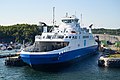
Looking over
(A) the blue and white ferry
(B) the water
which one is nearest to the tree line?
(A) the blue and white ferry

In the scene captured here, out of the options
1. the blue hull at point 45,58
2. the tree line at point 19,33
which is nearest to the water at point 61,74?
the blue hull at point 45,58

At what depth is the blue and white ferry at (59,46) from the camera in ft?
171

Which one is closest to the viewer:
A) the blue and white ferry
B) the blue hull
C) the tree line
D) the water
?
the water

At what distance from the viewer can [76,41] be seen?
65.6 metres

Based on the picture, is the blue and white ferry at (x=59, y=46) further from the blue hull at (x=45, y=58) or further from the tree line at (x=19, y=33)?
the tree line at (x=19, y=33)

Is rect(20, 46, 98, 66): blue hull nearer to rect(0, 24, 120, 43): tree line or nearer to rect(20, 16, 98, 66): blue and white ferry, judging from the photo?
rect(20, 16, 98, 66): blue and white ferry

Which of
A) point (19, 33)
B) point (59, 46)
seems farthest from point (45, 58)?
point (19, 33)

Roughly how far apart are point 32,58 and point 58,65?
5.88 meters

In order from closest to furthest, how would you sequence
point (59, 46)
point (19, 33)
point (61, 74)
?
point (61, 74), point (59, 46), point (19, 33)

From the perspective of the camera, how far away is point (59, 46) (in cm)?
5731

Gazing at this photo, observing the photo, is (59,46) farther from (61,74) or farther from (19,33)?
(19,33)

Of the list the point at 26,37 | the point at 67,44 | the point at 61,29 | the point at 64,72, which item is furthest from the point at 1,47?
the point at 64,72

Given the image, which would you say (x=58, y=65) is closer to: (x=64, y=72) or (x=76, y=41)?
(x=64, y=72)

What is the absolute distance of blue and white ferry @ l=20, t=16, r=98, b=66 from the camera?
2048 inches
